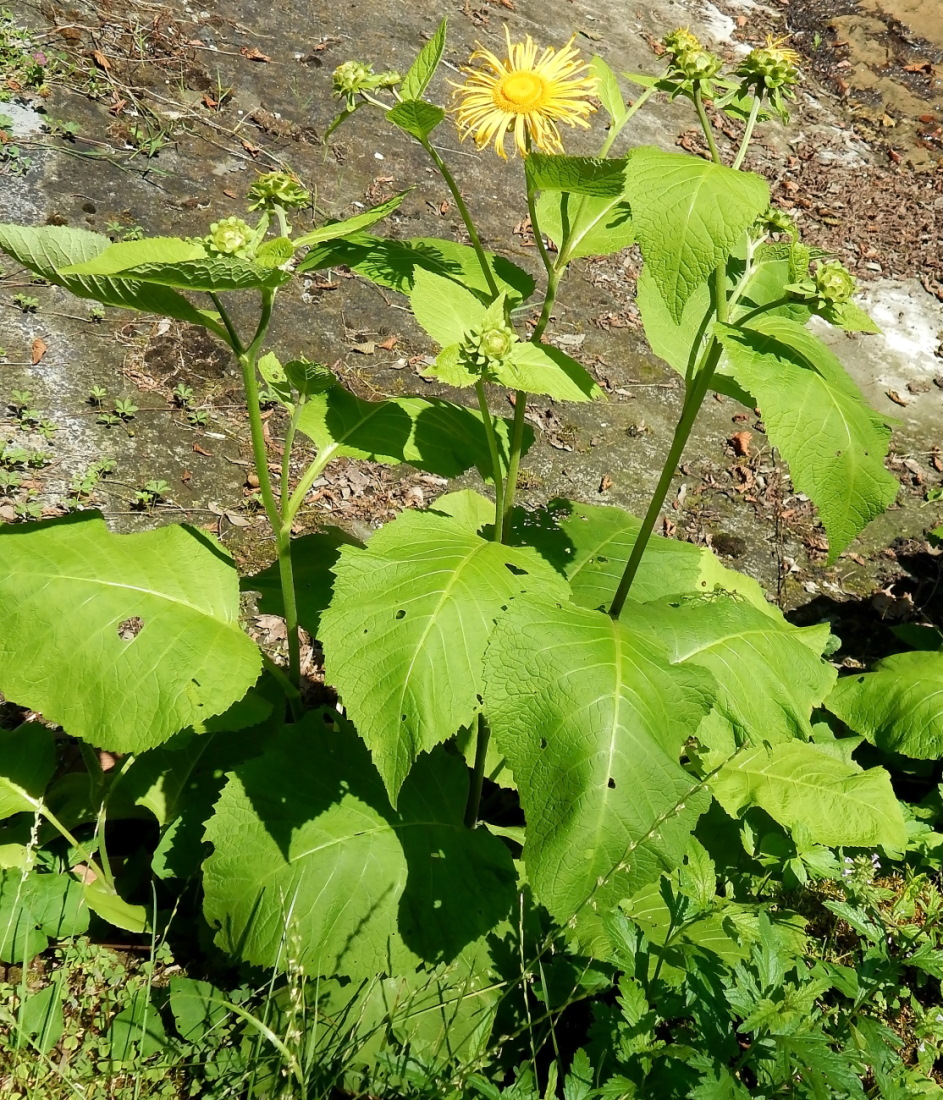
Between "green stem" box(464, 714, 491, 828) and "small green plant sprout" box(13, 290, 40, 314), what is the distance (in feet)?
9.61

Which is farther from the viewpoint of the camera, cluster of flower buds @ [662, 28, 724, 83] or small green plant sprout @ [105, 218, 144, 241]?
small green plant sprout @ [105, 218, 144, 241]

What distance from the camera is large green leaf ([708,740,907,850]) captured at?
7.81ft

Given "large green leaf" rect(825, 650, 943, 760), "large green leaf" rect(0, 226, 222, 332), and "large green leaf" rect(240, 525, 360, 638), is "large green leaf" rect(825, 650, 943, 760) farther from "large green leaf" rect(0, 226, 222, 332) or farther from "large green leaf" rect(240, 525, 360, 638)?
"large green leaf" rect(0, 226, 222, 332)

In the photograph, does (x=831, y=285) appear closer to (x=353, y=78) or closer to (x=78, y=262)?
(x=353, y=78)

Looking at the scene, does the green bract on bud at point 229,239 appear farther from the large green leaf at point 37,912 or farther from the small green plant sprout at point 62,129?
the small green plant sprout at point 62,129

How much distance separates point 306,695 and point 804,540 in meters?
2.61

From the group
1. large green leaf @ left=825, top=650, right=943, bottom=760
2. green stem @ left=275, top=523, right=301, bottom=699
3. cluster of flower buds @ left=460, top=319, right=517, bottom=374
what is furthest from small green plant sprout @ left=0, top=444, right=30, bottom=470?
large green leaf @ left=825, top=650, right=943, bottom=760

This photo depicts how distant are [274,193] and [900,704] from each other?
2.53 m

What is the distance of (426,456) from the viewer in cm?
217

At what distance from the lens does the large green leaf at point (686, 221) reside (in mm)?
1379

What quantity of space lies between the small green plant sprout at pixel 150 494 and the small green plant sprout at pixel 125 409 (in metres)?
0.37

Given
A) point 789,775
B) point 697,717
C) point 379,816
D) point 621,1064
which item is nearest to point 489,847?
point 379,816

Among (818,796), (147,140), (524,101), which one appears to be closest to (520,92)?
(524,101)

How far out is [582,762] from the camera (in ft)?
5.36
